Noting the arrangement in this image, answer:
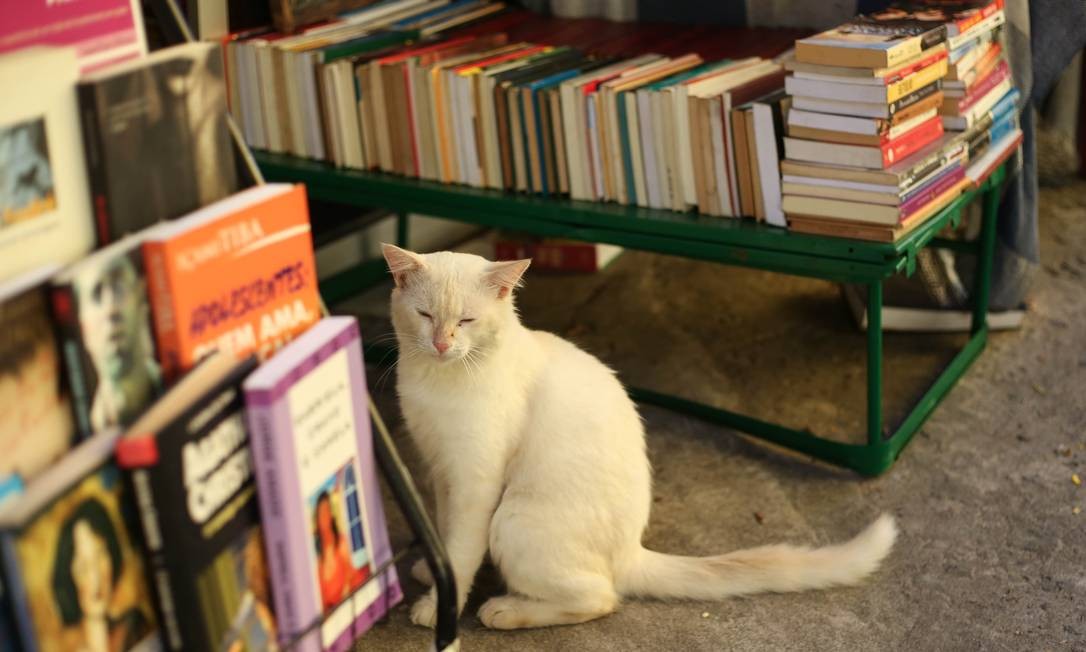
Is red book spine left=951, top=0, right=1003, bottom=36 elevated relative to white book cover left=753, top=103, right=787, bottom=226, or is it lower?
elevated

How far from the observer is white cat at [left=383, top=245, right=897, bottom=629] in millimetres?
1769

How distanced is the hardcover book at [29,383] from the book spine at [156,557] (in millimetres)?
81

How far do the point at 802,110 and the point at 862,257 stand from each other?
0.95 feet

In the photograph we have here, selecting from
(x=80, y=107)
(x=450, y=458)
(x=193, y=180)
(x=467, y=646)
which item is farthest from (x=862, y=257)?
Answer: (x=80, y=107)

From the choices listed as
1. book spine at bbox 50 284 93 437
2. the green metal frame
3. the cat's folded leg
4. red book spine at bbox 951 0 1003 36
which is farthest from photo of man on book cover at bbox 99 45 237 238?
red book spine at bbox 951 0 1003 36

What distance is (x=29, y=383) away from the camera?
978mm

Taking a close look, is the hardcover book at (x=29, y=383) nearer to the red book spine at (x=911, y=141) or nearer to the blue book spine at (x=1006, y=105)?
the red book spine at (x=911, y=141)

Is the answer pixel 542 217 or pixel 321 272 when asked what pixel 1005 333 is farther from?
pixel 321 272

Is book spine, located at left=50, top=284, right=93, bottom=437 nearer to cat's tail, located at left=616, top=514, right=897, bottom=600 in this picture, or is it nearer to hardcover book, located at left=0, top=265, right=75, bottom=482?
hardcover book, located at left=0, top=265, right=75, bottom=482

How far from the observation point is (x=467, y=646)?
183 centimetres

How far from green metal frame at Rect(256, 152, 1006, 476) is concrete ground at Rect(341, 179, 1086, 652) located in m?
0.05

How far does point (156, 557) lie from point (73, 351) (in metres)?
0.20

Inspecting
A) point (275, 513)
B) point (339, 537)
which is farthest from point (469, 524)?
point (275, 513)

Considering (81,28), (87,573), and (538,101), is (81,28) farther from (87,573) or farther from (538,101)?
(538,101)
